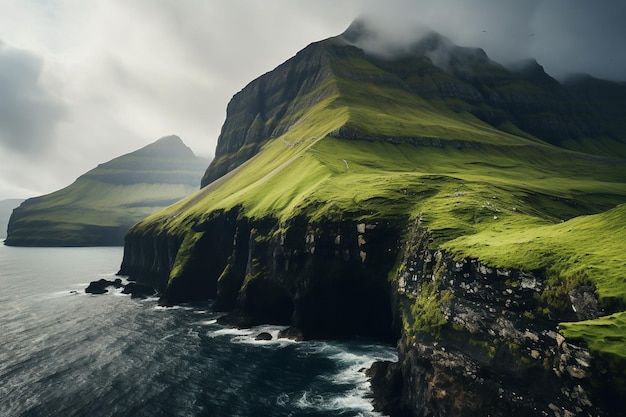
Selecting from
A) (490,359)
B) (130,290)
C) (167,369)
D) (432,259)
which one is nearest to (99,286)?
(130,290)

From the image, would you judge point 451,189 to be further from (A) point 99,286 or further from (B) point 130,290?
(A) point 99,286

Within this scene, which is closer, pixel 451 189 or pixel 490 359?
Result: pixel 490 359

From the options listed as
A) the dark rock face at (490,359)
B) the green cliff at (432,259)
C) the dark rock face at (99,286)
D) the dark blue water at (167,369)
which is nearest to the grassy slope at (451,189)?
the green cliff at (432,259)

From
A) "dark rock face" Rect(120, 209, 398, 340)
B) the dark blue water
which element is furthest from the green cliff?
the dark blue water

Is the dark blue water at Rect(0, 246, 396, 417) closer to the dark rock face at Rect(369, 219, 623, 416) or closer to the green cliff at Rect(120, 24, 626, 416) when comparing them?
the green cliff at Rect(120, 24, 626, 416)

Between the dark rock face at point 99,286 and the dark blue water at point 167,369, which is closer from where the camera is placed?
the dark blue water at point 167,369

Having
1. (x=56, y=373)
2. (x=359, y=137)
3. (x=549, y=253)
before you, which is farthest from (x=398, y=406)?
(x=359, y=137)

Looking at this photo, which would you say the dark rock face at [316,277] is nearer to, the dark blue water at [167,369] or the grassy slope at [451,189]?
the grassy slope at [451,189]
